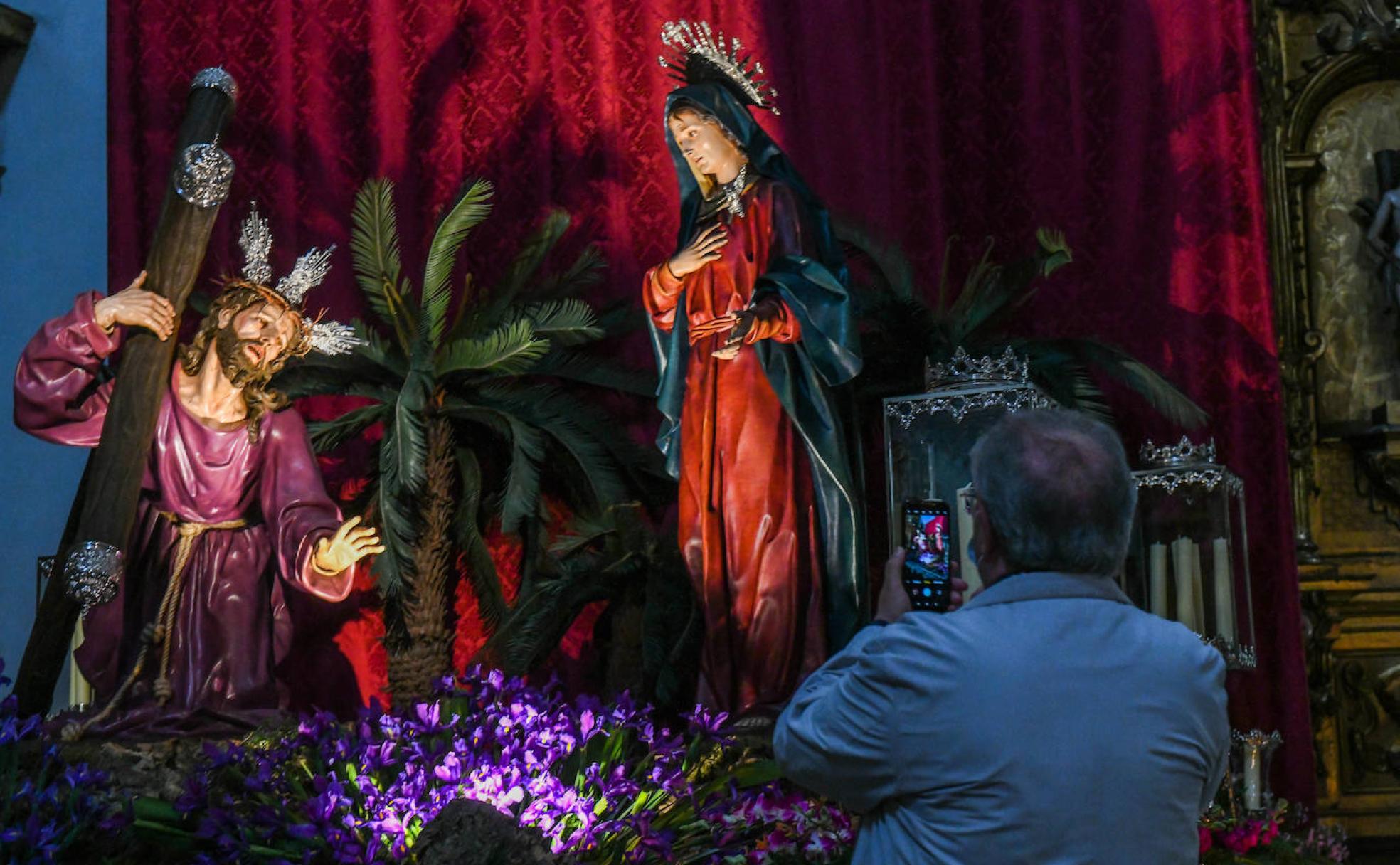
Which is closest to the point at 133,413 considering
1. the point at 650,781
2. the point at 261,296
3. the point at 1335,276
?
the point at 261,296

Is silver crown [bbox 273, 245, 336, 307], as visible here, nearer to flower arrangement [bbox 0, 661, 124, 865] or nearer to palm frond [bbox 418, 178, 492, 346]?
palm frond [bbox 418, 178, 492, 346]

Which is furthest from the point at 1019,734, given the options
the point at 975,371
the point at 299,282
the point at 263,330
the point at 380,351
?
the point at 380,351

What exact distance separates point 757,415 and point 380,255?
2.24 meters

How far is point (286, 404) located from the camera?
202 inches

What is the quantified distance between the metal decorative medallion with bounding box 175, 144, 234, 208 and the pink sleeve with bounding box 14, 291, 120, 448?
44 cm

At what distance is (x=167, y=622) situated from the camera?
15.5 ft

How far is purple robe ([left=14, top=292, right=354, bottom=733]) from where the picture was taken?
4.74 m

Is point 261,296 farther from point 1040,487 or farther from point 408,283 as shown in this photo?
point 1040,487

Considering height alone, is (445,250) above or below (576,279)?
above

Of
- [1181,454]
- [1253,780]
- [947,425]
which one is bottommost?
[1253,780]

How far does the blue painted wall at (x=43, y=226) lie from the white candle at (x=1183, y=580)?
485cm

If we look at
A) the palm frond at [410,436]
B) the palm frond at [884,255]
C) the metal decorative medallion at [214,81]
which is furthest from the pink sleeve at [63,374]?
the palm frond at [884,255]

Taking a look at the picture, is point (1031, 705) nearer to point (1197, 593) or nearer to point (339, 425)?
point (1197, 593)

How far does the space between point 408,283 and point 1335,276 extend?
13.3 ft
